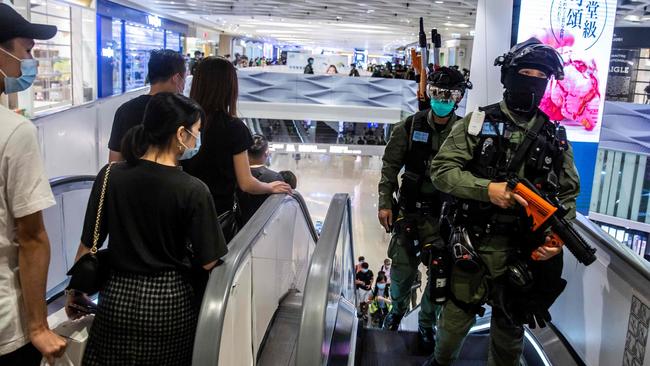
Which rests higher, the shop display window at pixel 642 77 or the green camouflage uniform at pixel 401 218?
the shop display window at pixel 642 77

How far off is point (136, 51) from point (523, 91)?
15304 millimetres

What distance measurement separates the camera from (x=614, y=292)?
248 centimetres

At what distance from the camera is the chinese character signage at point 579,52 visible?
412 cm

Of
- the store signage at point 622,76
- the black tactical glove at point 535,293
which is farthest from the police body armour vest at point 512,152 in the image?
the store signage at point 622,76

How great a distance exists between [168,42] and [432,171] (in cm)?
2070

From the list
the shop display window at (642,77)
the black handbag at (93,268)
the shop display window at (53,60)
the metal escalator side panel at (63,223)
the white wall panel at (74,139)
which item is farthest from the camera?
the shop display window at (642,77)

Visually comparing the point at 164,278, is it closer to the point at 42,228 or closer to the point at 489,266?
the point at 42,228

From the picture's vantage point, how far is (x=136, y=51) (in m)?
16.0

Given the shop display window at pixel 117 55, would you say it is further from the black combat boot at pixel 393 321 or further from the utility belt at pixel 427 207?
the utility belt at pixel 427 207

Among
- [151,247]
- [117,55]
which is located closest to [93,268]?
[151,247]

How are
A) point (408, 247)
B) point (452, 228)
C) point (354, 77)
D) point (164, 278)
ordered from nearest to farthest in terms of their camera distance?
point (164, 278)
point (452, 228)
point (408, 247)
point (354, 77)

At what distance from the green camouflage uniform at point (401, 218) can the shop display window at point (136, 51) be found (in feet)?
38.5

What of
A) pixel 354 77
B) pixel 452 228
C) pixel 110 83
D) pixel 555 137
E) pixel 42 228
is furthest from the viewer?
pixel 354 77

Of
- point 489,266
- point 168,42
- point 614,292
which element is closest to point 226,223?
point 489,266
